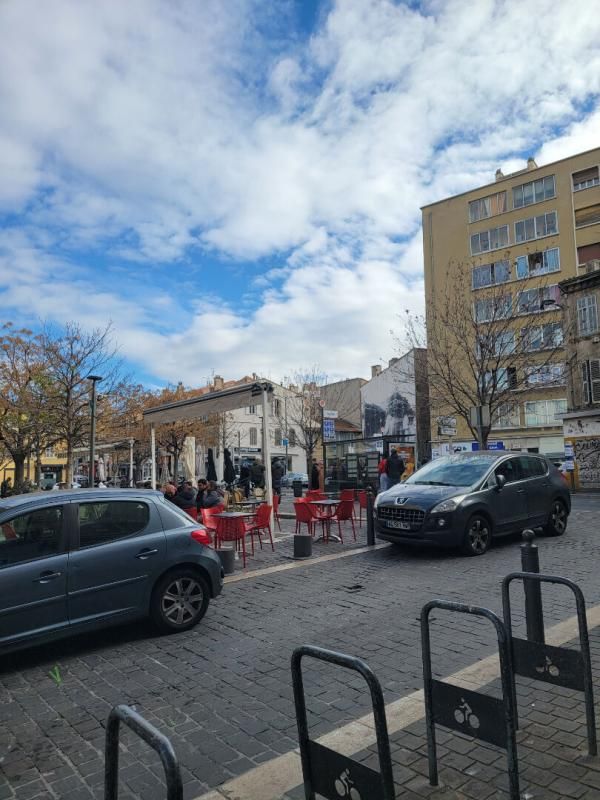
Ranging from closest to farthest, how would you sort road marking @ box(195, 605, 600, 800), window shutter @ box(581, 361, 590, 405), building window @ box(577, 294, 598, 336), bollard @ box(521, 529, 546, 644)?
road marking @ box(195, 605, 600, 800)
bollard @ box(521, 529, 546, 644)
window shutter @ box(581, 361, 590, 405)
building window @ box(577, 294, 598, 336)

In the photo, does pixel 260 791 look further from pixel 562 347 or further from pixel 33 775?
pixel 562 347

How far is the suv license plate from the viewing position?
10.3m

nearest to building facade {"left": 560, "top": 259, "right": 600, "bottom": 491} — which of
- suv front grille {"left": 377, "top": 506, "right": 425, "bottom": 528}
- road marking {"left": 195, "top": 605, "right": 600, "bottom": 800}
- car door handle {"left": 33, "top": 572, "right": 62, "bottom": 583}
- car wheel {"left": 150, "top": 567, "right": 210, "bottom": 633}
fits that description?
suv front grille {"left": 377, "top": 506, "right": 425, "bottom": 528}

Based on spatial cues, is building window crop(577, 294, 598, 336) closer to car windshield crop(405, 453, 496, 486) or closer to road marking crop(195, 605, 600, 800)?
car windshield crop(405, 453, 496, 486)

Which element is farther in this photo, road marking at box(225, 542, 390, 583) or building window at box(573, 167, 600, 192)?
building window at box(573, 167, 600, 192)

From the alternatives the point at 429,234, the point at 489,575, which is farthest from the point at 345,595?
the point at 429,234

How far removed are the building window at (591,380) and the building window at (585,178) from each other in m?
20.3

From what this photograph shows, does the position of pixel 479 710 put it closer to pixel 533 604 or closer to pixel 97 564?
pixel 533 604

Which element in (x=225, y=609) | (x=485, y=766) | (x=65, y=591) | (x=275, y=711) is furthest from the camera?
(x=225, y=609)

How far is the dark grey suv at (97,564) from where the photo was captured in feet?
17.7

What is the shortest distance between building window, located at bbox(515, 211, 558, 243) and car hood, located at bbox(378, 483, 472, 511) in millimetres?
39427

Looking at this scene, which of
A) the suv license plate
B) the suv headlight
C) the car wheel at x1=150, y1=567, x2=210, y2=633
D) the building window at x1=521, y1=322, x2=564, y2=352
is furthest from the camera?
the building window at x1=521, y1=322, x2=564, y2=352

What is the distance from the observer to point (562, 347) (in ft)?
95.2

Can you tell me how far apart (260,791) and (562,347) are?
1144 inches
